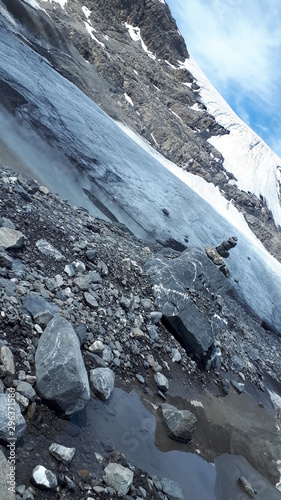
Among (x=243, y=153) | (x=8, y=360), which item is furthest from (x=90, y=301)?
(x=243, y=153)

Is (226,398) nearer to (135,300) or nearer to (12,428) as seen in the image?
(135,300)

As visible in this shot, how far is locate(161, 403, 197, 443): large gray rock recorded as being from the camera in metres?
5.61

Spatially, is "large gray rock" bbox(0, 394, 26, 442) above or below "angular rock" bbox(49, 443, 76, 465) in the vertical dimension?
above

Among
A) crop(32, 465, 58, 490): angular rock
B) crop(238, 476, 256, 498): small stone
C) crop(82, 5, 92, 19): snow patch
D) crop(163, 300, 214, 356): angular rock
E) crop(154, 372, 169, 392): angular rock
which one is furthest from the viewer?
crop(82, 5, 92, 19): snow patch

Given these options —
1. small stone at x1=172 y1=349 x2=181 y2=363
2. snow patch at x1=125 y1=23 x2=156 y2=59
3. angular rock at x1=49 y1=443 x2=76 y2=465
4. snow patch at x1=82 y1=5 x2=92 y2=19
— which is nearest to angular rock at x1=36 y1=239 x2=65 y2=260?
small stone at x1=172 y1=349 x2=181 y2=363

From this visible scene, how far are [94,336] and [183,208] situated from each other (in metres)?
18.3

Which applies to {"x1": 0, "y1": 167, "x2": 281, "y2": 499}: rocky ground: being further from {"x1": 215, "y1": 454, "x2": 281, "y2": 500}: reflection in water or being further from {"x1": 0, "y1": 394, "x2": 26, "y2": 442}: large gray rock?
{"x1": 215, "y1": 454, "x2": 281, "y2": 500}: reflection in water

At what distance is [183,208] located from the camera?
76.7ft

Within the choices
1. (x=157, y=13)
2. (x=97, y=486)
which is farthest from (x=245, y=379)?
(x=157, y=13)

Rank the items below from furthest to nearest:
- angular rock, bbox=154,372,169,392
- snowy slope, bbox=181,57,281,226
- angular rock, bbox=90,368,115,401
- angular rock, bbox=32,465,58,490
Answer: snowy slope, bbox=181,57,281,226 → angular rock, bbox=154,372,169,392 → angular rock, bbox=90,368,115,401 → angular rock, bbox=32,465,58,490

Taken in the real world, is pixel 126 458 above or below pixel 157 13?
below

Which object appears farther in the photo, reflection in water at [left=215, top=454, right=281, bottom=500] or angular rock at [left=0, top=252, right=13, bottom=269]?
reflection in water at [left=215, top=454, right=281, bottom=500]

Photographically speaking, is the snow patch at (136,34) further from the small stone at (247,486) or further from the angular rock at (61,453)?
the angular rock at (61,453)

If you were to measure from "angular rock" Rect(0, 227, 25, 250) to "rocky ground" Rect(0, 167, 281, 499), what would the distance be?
2cm
